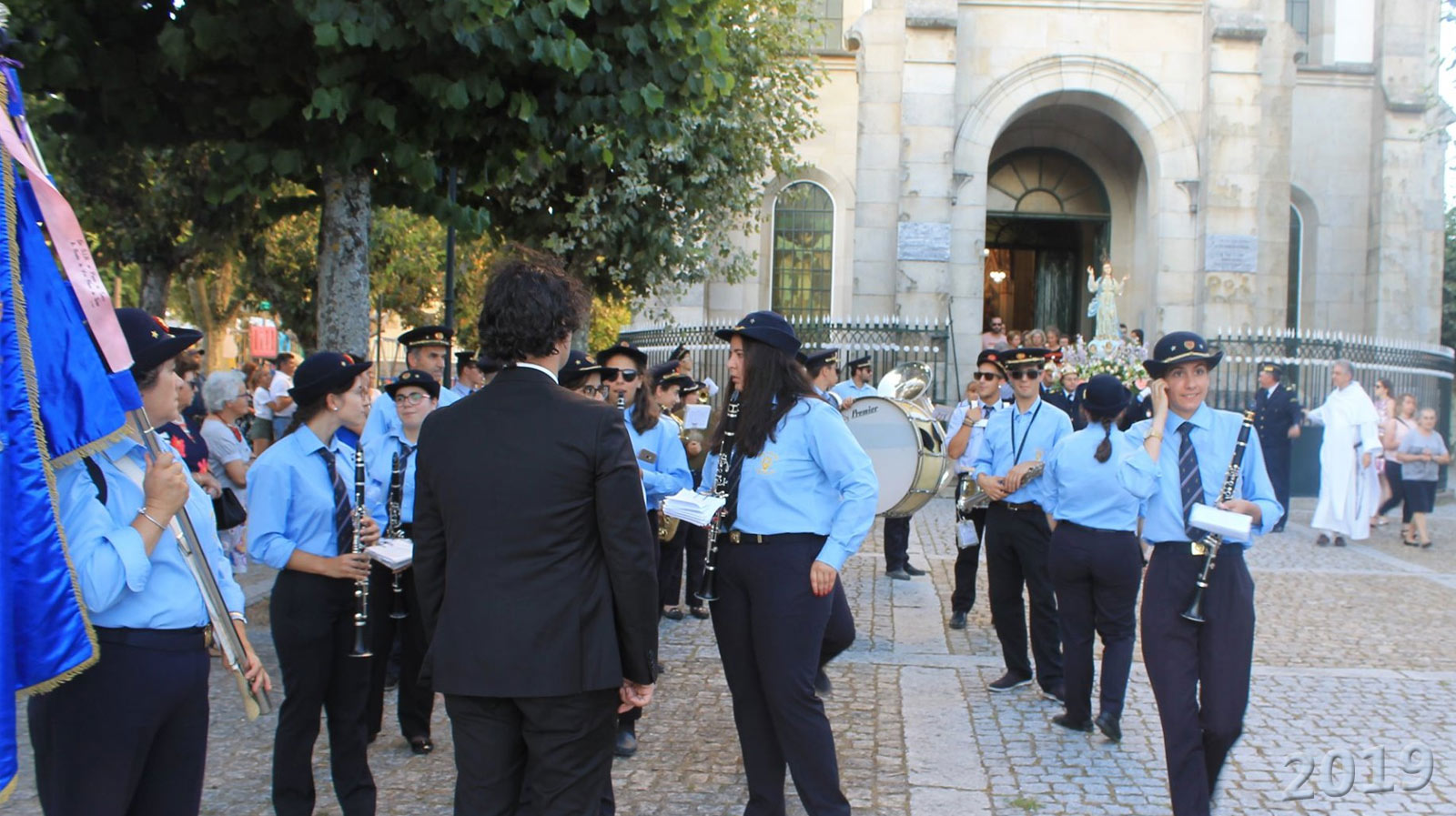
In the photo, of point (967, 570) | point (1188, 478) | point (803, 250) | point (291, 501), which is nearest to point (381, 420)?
point (291, 501)

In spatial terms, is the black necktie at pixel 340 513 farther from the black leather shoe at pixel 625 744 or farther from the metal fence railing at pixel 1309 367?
the metal fence railing at pixel 1309 367

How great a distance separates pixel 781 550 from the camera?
4680mm

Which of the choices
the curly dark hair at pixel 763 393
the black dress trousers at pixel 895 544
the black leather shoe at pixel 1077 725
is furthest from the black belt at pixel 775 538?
the black dress trousers at pixel 895 544

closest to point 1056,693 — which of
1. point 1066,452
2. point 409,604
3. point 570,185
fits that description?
point 1066,452

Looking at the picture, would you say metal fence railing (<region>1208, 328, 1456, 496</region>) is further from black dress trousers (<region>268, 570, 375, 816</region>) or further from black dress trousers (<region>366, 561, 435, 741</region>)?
black dress trousers (<region>268, 570, 375, 816</region>)

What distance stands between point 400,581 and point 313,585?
1253 millimetres

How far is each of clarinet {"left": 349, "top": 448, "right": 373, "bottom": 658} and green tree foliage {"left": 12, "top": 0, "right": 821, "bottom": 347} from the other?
357 cm

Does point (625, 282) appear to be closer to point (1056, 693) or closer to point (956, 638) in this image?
point (956, 638)

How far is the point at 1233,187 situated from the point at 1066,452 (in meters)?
17.2

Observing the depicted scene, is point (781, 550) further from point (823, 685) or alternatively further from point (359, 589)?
Answer: point (823, 685)

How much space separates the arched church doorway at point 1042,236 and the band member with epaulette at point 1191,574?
19932 mm

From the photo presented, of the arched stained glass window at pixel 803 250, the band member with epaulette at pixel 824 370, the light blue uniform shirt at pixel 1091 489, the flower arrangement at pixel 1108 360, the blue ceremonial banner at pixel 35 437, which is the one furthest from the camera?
the arched stained glass window at pixel 803 250

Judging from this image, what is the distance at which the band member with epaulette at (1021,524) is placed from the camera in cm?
722

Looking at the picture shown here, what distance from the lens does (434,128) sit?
8883 millimetres
